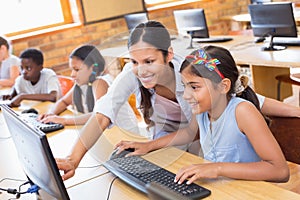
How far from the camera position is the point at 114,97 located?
5.33 feet

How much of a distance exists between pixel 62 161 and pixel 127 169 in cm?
28

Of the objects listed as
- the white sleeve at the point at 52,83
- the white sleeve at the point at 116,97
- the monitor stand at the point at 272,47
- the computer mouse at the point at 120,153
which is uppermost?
the white sleeve at the point at 116,97

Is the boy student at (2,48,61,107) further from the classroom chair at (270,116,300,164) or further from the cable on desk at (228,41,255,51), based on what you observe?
the classroom chair at (270,116,300,164)

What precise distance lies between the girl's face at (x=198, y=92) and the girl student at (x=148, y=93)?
3 centimetres

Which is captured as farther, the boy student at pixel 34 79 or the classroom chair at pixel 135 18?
the classroom chair at pixel 135 18

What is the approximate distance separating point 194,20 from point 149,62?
99.9 inches

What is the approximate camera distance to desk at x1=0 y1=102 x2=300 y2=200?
1180 mm

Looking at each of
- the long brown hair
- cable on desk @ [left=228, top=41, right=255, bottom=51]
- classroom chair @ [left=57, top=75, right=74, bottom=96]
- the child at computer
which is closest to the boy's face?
classroom chair @ [left=57, top=75, right=74, bottom=96]

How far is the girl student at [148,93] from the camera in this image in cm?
138

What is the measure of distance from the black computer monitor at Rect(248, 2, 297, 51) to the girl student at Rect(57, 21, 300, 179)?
1.71 metres

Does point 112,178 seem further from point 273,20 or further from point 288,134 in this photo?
point 273,20

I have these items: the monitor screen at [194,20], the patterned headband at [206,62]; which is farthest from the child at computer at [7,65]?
the patterned headband at [206,62]

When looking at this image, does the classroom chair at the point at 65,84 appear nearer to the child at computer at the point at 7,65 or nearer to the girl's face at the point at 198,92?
the child at computer at the point at 7,65

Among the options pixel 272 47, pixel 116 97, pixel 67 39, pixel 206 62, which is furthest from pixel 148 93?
pixel 67 39
